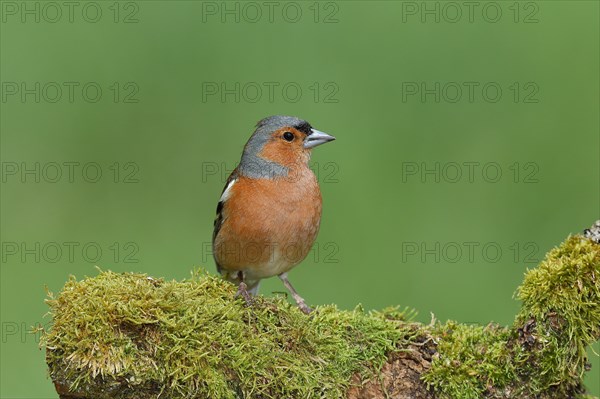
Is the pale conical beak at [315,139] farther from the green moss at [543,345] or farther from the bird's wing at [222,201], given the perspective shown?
the green moss at [543,345]

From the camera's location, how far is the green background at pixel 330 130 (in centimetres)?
819

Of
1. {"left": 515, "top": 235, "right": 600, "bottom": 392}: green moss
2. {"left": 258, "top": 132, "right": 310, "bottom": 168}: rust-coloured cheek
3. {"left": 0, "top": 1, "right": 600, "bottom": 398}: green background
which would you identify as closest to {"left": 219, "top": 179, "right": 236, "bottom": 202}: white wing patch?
{"left": 258, "top": 132, "right": 310, "bottom": 168}: rust-coloured cheek

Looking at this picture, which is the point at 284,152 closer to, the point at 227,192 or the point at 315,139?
the point at 315,139

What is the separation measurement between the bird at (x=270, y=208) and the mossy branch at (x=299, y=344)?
759mm

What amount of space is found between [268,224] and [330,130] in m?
3.15

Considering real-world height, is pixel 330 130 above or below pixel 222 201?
above

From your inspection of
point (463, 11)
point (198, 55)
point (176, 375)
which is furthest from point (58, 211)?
point (176, 375)

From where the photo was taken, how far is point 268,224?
19.0 feet

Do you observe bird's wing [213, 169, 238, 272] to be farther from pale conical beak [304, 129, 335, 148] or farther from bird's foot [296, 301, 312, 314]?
bird's foot [296, 301, 312, 314]

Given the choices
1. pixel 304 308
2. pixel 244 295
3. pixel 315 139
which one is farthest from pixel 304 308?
pixel 315 139

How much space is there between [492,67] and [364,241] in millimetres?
2478

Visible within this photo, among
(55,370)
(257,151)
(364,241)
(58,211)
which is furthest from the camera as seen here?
(58,211)

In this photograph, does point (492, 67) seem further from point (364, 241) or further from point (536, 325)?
point (536, 325)

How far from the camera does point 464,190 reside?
8727mm
